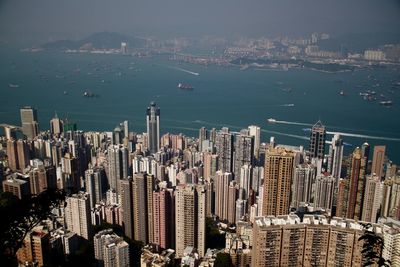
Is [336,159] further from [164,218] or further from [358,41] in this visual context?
[358,41]

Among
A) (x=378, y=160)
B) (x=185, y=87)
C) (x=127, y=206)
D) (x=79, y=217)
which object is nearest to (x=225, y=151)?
(x=127, y=206)

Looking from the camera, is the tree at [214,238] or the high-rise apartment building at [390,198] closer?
the tree at [214,238]

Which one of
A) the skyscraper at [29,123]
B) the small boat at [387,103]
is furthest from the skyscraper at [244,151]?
the small boat at [387,103]

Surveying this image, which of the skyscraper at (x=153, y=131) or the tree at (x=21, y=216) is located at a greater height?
the tree at (x=21, y=216)

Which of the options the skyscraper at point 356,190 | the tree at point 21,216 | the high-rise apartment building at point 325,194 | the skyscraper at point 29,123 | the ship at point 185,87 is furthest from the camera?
the ship at point 185,87

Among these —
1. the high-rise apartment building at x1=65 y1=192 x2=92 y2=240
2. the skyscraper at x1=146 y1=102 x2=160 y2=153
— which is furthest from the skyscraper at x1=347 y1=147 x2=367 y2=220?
the skyscraper at x1=146 y1=102 x2=160 y2=153

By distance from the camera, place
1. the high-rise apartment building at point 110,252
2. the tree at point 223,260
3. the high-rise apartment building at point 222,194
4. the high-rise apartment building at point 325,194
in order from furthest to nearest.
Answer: the high-rise apartment building at point 222,194 < the high-rise apartment building at point 325,194 < the high-rise apartment building at point 110,252 < the tree at point 223,260

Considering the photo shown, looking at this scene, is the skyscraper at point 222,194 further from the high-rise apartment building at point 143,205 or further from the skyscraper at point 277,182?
the high-rise apartment building at point 143,205
